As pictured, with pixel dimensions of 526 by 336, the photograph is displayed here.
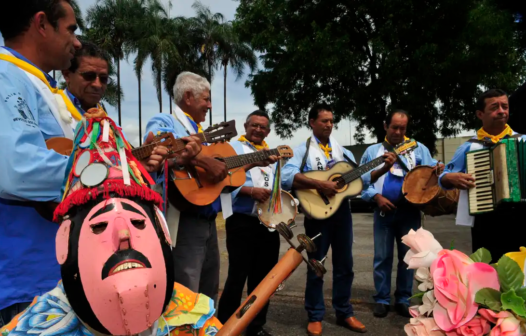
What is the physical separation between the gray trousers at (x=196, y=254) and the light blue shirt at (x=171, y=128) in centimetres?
6

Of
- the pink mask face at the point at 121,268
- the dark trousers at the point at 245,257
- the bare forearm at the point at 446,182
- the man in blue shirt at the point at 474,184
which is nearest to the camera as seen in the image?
the pink mask face at the point at 121,268

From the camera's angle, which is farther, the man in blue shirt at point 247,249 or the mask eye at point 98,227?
the man in blue shirt at point 247,249

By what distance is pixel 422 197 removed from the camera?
3910 mm

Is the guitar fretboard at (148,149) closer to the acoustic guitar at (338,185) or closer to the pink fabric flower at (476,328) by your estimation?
the pink fabric flower at (476,328)

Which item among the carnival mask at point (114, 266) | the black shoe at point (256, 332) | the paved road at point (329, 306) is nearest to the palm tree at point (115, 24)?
the paved road at point (329, 306)

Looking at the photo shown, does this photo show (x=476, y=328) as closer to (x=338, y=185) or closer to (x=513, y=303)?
(x=513, y=303)

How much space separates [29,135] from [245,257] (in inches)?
102

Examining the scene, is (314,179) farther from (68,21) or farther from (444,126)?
(444,126)

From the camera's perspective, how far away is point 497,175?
2.83 meters

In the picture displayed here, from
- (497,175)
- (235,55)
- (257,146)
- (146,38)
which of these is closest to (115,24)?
(146,38)

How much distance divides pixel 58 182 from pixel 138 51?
72.6 feet

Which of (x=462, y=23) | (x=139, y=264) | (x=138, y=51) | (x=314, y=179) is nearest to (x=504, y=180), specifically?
(x=314, y=179)

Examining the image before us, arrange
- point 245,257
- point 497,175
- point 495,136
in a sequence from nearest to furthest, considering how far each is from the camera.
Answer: point 497,175
point 495,136
point 245,257

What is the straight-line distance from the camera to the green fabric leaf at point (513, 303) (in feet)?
2.87
